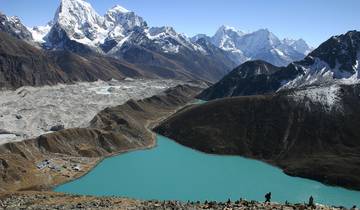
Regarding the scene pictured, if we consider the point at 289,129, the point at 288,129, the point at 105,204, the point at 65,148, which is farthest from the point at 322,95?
the point at 105,204

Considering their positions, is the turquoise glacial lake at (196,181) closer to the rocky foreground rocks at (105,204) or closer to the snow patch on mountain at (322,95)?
the rocky foreground rocks at (105,204)

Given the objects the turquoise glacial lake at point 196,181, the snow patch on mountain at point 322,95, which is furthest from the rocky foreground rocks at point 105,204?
the snow patch on mountain at point 322,95

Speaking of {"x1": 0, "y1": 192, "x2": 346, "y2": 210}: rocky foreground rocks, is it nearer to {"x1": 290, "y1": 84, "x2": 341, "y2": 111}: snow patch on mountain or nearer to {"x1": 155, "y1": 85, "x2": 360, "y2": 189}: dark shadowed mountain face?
{"x1": 155, "y1": 85, "x2": 360, "y2": 189}: dark shadowed mountain face

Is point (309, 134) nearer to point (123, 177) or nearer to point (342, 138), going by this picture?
point (342, 138)

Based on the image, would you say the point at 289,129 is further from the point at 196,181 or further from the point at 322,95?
Result: the point at 196,181

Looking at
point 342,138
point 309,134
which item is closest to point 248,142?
point 309,134
